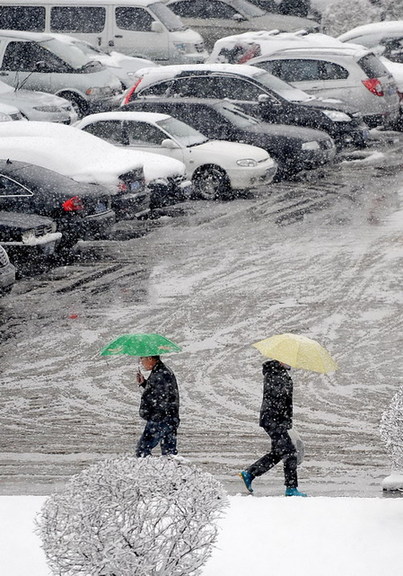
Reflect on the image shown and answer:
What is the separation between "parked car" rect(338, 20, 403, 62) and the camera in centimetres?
2934

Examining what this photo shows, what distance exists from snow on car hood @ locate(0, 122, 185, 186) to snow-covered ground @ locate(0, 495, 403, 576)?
385 inches

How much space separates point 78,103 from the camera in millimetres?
24891

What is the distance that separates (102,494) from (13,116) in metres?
16.9

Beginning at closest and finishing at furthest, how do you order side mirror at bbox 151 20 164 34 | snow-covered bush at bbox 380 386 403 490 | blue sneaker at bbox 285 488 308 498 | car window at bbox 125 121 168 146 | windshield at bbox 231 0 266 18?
snow-covered bush at bbox 380 386 403 490 < blue sneaker at bbox 285 488 308 498 < car window at bbox 125 121 168 146 < side mirror at bbox 151 20 164 34 < windshield at bbox 231 0 266 18

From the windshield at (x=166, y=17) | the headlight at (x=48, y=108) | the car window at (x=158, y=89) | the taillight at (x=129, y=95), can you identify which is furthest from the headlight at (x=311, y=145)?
the windshield at (x=166, y=17)

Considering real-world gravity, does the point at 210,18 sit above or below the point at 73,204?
above

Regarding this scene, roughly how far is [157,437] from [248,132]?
42.8 ft

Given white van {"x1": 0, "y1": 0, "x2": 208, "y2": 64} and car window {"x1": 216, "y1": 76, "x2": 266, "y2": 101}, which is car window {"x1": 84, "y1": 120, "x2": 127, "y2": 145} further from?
white van {"x1": 0, "y1": 0, "x2": 208, "y2": 64}

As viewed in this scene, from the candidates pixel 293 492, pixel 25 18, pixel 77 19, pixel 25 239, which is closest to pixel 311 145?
pixel 25 239

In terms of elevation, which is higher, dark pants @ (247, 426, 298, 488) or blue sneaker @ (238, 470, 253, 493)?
dark pants @ (247, 426, 298, 488)

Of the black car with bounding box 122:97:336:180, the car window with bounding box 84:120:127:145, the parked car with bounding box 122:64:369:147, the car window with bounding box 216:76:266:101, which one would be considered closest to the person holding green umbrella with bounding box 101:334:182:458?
the car window with bounding box 84:120:127:145

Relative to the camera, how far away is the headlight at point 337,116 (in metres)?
23.0

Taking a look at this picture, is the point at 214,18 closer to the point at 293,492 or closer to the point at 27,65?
the point at 27,65

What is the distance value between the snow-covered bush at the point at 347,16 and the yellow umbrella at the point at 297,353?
27.9 metres
